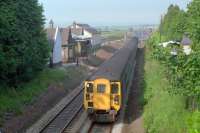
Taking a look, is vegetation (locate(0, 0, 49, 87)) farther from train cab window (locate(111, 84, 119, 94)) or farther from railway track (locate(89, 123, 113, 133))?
train cab window (locate(111, 84, 119, 94))

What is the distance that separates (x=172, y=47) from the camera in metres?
17.1

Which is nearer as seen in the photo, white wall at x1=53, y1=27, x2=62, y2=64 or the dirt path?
the dirt path

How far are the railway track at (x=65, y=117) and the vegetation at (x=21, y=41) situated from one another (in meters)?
3.88

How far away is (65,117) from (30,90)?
17.1 ft

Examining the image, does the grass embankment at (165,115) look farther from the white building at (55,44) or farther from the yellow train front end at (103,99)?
the white building at (55,44)

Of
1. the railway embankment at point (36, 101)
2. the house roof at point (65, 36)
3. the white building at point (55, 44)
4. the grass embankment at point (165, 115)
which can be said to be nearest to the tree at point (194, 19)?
the grass embankment at point (165, 115)

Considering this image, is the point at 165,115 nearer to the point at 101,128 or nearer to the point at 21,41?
the point at 101,128

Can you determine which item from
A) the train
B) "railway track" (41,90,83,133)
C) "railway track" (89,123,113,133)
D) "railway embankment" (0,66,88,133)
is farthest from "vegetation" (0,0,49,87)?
"railway track" (89,123,113,133)

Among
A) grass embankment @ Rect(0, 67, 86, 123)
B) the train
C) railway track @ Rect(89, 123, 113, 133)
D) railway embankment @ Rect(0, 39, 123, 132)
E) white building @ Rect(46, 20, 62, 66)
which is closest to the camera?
railway track @ Rect(89, 123, 113, 133)

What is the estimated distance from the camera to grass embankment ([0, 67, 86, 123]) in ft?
82.5

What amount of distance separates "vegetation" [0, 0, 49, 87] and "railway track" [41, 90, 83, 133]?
12.7 feet

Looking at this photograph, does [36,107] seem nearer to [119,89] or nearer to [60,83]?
[119,89]

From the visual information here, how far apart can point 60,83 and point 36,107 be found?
10.6 m

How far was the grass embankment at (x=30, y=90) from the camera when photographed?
25.1 metres
